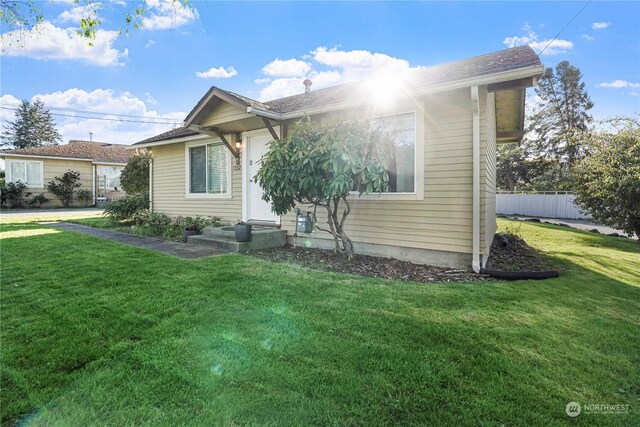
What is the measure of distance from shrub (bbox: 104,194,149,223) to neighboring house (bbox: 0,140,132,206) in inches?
295

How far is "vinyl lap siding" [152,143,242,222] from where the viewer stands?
26.4 ft

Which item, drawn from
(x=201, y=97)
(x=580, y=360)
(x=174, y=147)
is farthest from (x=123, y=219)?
(x=580, y=360)

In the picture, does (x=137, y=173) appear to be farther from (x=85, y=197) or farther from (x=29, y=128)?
(x=29, y=128)

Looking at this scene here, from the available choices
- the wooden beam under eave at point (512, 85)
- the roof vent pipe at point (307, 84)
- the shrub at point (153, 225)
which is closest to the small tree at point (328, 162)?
the wooden beam under eave at point (512, 85)

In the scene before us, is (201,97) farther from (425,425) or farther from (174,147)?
(425,425)

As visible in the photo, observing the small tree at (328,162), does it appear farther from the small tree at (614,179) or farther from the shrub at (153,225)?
the small tree at (614,179)

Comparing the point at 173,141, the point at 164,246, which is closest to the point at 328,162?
the point at 164,246

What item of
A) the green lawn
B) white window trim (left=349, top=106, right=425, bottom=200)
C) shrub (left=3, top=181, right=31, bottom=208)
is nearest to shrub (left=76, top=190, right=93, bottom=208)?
shrub (left=3, top=181, right=31, bottom=208)

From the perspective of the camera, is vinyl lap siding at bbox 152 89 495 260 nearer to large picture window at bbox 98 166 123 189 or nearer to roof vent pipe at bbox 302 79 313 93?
roof vent pipe at bbox 302 79 313 93

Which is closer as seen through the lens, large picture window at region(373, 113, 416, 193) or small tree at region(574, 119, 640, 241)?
large picture window at region(373, 113, 416, 193)

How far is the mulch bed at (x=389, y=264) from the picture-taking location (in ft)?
15.5

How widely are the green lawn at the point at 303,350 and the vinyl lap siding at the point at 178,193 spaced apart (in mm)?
3912

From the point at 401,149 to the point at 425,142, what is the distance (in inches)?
17.2

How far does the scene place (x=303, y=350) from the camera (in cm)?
240
